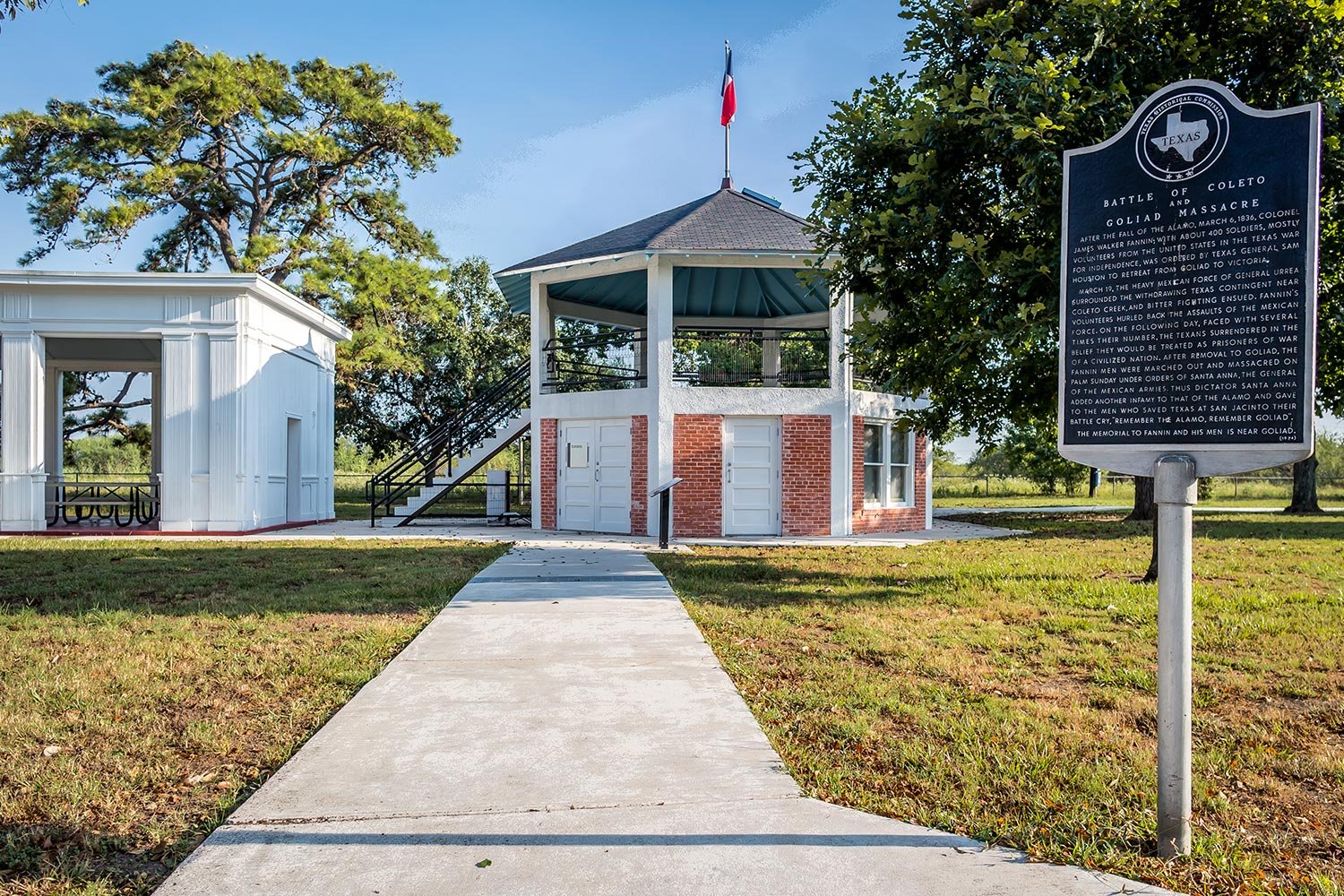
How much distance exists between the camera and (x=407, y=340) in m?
31.8

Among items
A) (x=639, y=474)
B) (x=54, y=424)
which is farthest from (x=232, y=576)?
(x=54, y=424)

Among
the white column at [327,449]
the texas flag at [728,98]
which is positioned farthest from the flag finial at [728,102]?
the white column at [327,449]

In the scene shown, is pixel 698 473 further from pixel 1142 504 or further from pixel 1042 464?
pixel 1042 464

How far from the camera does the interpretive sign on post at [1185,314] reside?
3355 millimetres

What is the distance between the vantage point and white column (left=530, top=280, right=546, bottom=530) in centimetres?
1852

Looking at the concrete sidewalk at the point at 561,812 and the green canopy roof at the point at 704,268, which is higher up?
the green canopy roof at the point at 704,268

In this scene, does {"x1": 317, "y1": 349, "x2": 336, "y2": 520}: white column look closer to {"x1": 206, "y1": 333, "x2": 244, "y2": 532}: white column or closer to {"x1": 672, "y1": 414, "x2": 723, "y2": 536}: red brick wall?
{"x1": 206, "y1": 333, "x2": 244, "y2": 532}: white column

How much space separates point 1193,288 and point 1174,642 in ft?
4.35

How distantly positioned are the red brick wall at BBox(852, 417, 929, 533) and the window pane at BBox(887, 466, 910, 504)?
22cm

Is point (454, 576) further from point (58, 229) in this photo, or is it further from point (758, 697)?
point (58, 229)

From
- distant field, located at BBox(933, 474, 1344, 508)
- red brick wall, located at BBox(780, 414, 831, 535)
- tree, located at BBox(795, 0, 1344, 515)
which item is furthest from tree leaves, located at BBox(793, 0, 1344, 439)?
distant field, located at BBox(933, 474, 1344, 508)

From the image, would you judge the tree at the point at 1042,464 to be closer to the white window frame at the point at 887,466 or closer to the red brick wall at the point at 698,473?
the white window frame at the point at 887,466

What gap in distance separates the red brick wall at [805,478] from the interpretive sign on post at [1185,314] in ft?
43.2

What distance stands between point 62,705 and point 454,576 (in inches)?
218
